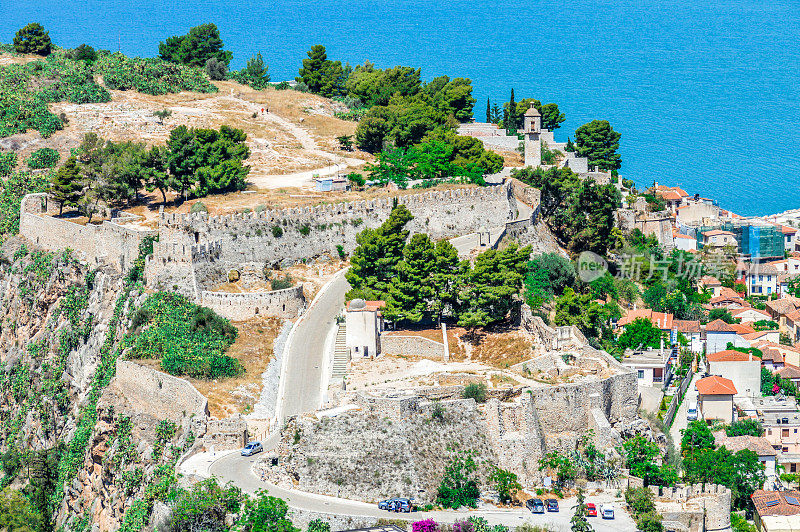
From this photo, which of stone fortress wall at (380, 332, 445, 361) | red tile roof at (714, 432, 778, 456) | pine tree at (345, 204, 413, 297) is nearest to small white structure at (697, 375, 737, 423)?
red tile roof at (714, 432, 778, 456)

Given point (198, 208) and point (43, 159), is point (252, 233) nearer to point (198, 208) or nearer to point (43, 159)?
point (198, 208)

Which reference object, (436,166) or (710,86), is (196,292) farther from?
(710,86)

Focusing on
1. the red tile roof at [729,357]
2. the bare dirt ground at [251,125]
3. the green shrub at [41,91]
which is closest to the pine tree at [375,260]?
the bare dirt ground at [251,125]

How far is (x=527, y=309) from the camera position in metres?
53.5

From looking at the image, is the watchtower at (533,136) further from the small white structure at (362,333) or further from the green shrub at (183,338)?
the green shrub at (183,338)

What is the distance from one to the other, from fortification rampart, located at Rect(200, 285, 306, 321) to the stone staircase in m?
2.95

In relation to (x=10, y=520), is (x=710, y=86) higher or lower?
higher

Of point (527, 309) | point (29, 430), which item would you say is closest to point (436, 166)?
point (527, 309)

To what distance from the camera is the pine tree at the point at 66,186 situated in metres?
63.8

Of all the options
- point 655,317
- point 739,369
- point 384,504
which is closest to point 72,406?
point 384,504

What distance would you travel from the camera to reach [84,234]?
60.4 meters

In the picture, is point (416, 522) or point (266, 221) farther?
point (266, 221)

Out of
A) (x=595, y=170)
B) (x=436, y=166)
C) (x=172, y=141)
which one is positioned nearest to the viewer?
(x=172, y=141)

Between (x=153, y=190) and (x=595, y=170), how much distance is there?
33715 mm
